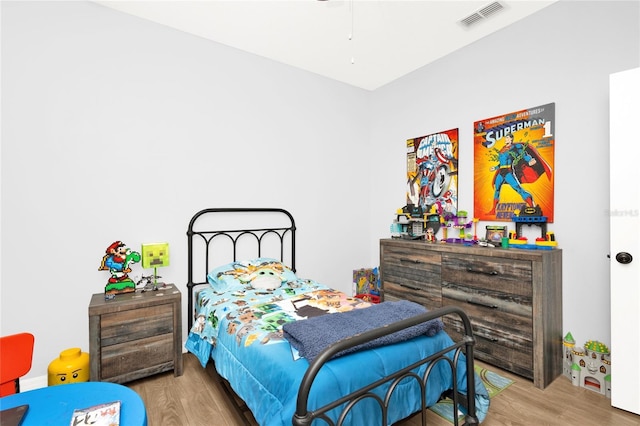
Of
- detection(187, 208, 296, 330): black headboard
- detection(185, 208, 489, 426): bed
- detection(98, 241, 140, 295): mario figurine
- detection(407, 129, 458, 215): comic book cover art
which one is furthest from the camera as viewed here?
detection(407, 129, 458, 215): comic book cover art

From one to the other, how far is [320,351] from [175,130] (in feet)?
7.51

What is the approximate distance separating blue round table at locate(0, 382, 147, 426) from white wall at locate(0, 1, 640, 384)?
54.2 inches

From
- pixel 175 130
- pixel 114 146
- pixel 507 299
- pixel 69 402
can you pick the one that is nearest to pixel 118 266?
pixel 114 146

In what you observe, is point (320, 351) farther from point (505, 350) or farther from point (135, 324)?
point (505, 350)

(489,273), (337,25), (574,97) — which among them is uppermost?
(337,25)

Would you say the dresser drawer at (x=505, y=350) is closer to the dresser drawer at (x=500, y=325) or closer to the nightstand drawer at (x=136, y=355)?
the dresser drawer at (x=500, y=325)

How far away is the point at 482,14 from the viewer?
253 centimetres

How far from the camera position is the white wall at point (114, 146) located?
2.18 meters

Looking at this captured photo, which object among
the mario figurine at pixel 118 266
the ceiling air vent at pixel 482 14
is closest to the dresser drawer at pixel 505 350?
the ceiling air vent at pixel 482 14

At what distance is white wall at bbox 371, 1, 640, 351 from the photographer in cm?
220

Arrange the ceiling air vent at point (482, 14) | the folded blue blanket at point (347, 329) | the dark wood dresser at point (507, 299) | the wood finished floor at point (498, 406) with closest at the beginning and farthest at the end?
the folded blue blanket at point (347, 329), the wood finished floor at point (498, 406), the dark wood dresser at point (507, 299), the ceiling air vent at point (482, 14)

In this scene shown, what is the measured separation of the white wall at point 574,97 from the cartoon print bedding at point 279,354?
4.18 ft

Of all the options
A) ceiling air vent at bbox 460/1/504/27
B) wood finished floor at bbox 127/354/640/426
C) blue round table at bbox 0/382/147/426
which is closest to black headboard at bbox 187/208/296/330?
wood finished floor at bbox 127/354/640/426

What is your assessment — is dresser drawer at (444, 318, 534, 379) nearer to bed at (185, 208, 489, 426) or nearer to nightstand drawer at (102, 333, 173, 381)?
bed at (185, 208, 489, 426)
